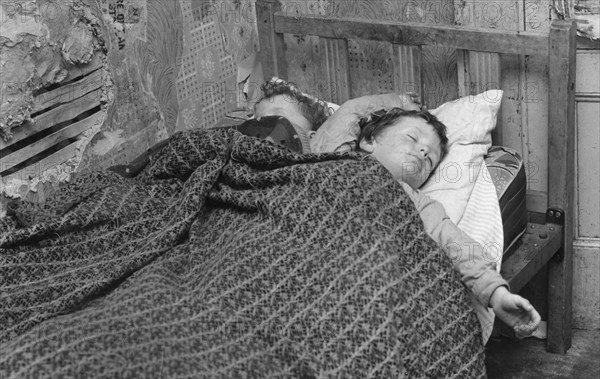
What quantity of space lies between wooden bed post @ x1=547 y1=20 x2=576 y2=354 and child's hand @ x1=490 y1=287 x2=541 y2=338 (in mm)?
736

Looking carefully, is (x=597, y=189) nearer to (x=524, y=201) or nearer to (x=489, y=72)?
(x=524, y=201)

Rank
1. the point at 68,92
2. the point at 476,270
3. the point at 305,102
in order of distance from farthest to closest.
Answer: the point at 305,102
the point at 68,92
the point at 476,270

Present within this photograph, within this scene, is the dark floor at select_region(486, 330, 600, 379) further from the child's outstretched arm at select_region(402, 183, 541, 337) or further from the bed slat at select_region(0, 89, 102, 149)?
the bed slat at select_region(0, 89, 102, 149)

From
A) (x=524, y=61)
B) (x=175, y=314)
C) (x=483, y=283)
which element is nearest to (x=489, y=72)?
(x=524, y=61)

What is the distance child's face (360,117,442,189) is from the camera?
2.47 metres

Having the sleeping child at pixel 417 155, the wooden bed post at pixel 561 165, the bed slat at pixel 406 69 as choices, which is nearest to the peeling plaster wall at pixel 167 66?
the sleeping child at pixel 417 155

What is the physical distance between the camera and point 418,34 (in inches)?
108

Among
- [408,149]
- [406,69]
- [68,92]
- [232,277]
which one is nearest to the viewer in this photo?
[232,277]

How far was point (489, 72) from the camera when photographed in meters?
2.79

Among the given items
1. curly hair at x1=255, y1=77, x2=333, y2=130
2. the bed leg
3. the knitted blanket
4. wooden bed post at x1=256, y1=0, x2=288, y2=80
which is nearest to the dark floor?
the bed leg

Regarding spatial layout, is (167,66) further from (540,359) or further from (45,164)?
(540,359)

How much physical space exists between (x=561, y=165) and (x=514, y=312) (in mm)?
754

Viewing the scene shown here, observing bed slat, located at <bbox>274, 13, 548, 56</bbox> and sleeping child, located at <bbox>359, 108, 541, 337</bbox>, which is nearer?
sleeping child, located at <bbox>359, 108, 541, 337</bbox>

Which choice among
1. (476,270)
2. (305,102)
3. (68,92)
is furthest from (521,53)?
(68,92)
